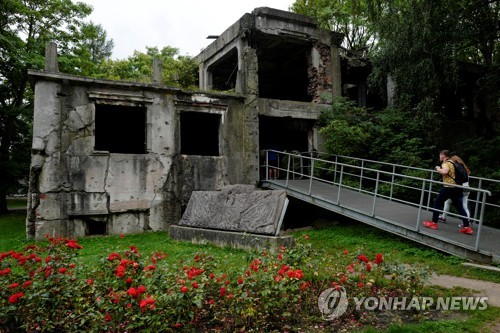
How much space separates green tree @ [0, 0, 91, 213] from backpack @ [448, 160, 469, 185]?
60.1 feet

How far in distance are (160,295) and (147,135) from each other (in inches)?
340

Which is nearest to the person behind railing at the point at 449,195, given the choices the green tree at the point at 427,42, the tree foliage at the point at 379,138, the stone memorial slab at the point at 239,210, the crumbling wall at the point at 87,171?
the stone memorial slab at the point at 239,210

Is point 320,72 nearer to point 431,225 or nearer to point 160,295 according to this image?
point 431,225

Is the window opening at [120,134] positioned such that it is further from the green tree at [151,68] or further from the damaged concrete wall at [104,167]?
the damaged concrete wall at [104,167]

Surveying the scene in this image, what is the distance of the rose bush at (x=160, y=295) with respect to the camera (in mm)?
3299

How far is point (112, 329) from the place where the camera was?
333 cm

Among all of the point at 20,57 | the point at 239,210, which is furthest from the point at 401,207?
the point at 20,57

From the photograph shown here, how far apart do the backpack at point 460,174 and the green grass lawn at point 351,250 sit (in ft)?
5.22

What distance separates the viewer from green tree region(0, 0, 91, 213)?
17.4m

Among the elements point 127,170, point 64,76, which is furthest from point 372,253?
point 64,76

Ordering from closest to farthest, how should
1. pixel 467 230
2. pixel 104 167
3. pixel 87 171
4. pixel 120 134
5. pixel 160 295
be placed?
pixel 160 295 < pixel 467 230 < pixel 87 171 < pixel 104 167 < pixel 120 134

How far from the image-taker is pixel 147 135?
1142cm

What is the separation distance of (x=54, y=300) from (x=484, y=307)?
481 centimetres

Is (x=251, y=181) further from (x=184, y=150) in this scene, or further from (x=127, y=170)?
(x=184, y=150)
